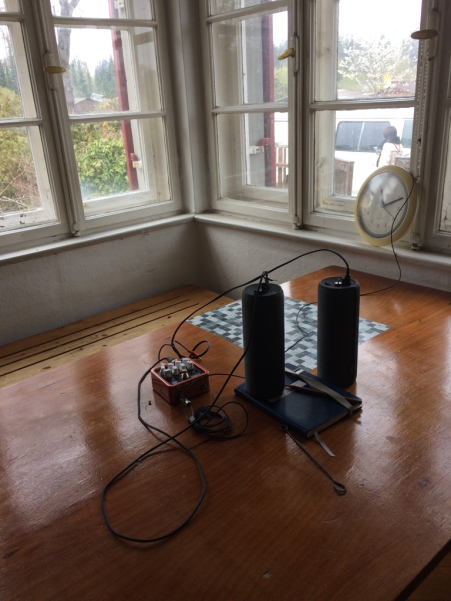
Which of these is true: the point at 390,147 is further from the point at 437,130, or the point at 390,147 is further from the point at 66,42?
the point at 66,42

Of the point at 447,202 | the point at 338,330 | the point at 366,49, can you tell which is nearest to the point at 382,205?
the point at 447,202

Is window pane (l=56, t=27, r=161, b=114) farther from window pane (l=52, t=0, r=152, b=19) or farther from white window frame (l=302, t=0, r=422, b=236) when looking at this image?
white window frame (l=302, t=0, r=422, b=236)

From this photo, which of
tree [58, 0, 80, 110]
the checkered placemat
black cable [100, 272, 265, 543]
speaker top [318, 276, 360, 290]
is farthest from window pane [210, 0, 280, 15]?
black cable [100, 272, 265, 543]

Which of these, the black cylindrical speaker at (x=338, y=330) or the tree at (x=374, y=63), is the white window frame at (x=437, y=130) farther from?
the black cylindrical speaker at (x=338, y=330)

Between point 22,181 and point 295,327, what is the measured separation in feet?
4.94

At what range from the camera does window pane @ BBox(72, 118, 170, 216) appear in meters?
2.50

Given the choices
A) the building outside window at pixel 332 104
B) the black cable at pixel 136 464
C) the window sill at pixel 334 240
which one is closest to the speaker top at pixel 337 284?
the black cable at pixel 136 464

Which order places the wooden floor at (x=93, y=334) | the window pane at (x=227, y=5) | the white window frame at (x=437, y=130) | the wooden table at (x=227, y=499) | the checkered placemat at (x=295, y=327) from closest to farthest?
the wooden table at (x=227, y=499) < the checkered placemat at (x=295, y=327) < the white window frame at (x=437, y=130) < the wooden floor at (x=93, y=334) < the window pane at (x=227, y=5)

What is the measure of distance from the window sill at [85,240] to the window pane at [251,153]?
32 centimetres

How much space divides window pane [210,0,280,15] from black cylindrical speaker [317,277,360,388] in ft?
5.97

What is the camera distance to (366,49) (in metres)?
2.04

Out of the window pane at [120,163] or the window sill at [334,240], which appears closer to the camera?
the window sill at [334,240]

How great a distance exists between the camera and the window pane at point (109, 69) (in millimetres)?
2367

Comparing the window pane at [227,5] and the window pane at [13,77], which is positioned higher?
the window pane at [227,5]
